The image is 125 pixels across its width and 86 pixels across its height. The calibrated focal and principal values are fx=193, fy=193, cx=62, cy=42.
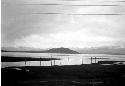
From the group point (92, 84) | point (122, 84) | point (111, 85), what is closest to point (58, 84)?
point (92, 84)

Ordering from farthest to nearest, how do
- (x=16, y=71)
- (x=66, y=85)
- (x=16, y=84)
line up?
(x=16, y=71), (x=16, y=84), (x=66, y=85)

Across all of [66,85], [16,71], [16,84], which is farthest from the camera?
[16,71]

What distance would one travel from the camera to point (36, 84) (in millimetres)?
16453

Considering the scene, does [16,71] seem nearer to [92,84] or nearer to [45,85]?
[45,85]

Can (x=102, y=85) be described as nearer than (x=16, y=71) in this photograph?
Yes

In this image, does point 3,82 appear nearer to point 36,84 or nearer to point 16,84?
point 16,84

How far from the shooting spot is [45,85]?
53.3 ft

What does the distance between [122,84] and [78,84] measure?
168 inches

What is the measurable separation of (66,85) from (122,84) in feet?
18.2

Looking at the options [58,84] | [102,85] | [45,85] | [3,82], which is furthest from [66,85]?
[3,82]

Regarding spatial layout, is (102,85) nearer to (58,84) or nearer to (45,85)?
(58,84)

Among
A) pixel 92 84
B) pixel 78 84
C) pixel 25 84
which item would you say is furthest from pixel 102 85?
pixel 25 84

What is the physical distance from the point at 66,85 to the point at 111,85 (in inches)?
168

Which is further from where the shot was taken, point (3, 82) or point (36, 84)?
point (3, 82)
